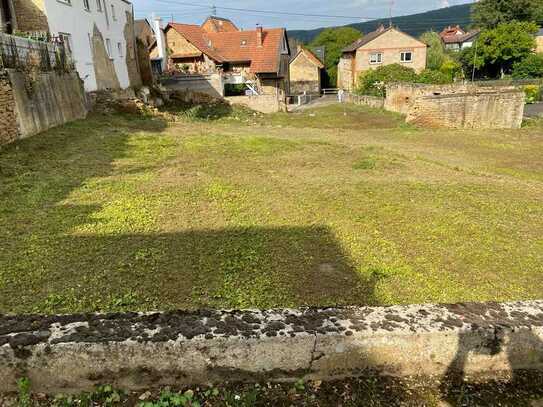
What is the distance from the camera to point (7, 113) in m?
9.38

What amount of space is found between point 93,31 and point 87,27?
70cm

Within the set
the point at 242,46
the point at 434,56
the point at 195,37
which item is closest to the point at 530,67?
the point at 434,56

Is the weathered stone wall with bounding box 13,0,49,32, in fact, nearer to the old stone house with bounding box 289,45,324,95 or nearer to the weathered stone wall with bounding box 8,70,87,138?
the weathered stone wall with bounding box 8,70,87,138

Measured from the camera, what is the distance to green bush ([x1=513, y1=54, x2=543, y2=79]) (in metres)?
40.0

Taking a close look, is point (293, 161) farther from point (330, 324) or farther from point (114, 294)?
point (330, 324)

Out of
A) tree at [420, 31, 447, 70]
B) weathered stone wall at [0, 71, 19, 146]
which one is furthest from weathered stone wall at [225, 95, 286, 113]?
tree at [420, 31, 447, 70]

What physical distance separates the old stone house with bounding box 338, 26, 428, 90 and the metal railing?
3429 centimetres

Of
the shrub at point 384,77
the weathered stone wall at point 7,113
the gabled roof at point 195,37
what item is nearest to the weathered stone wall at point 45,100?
the weathered stone wall at point 7,113

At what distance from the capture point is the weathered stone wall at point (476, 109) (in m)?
17.9

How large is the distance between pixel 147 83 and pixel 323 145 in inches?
714

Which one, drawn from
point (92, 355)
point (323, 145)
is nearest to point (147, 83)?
point (323, 145)

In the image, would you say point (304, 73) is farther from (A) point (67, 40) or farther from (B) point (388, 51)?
(A) point (67, 40)

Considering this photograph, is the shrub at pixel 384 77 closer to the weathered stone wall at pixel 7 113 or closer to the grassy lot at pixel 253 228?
the grassy lot at pixel 253 228

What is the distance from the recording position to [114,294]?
11.9ft
